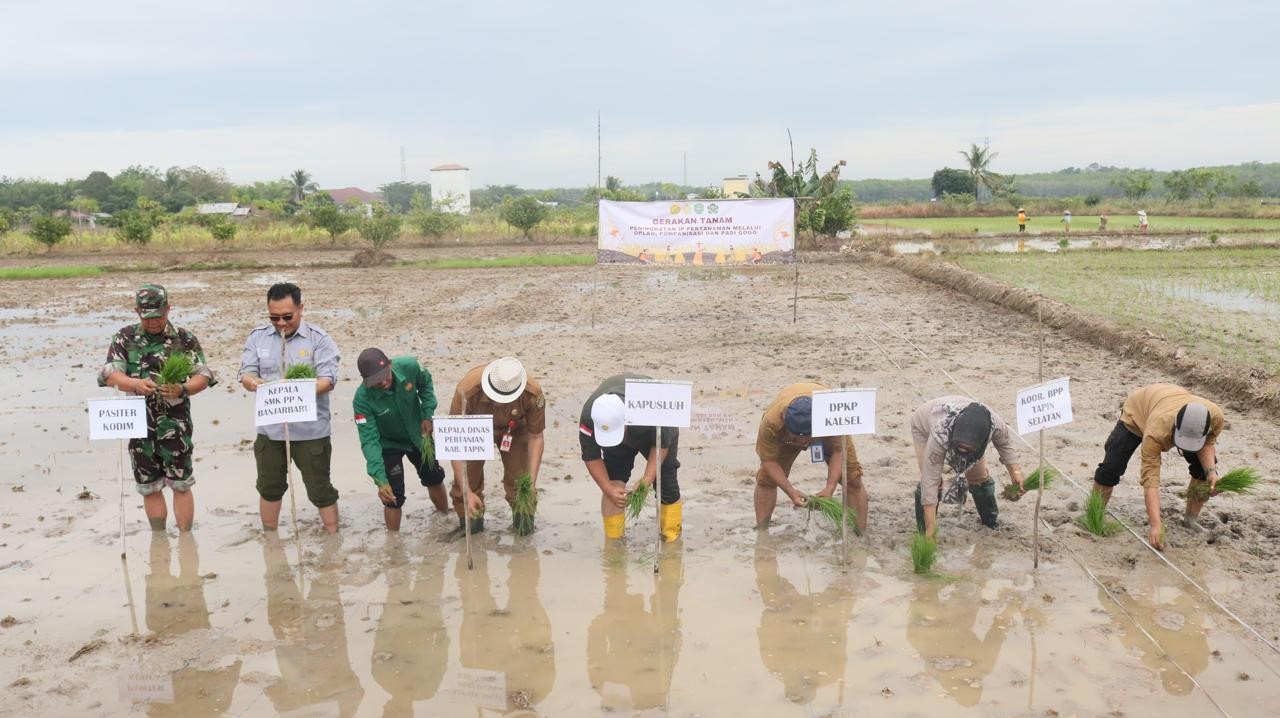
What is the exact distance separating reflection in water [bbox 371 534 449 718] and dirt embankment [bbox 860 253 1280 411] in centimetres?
601

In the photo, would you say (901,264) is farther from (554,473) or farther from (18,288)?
(18,288)

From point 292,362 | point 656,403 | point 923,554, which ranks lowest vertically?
point 923,554

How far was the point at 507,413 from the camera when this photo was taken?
6.29 meters

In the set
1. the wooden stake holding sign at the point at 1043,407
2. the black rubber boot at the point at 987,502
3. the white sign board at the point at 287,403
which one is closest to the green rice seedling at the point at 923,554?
the wooden stake holding sign at the point at 1043,407

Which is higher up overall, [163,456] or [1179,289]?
[1179,289]

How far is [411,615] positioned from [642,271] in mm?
19146

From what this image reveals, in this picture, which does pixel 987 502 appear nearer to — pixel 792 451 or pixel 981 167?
pixel 792 451

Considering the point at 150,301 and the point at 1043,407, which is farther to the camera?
the point at 150,301

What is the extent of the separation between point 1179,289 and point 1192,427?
42.3 ft

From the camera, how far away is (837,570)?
6.03 m

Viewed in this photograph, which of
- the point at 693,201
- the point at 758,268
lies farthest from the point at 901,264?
the point at 693,201

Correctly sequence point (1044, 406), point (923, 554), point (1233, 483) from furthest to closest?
point (1233, 483), point (923, 554), point (1044, 406)

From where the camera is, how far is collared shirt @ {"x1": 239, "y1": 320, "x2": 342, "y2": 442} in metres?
6.39

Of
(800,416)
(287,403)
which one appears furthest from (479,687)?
(800,416)
